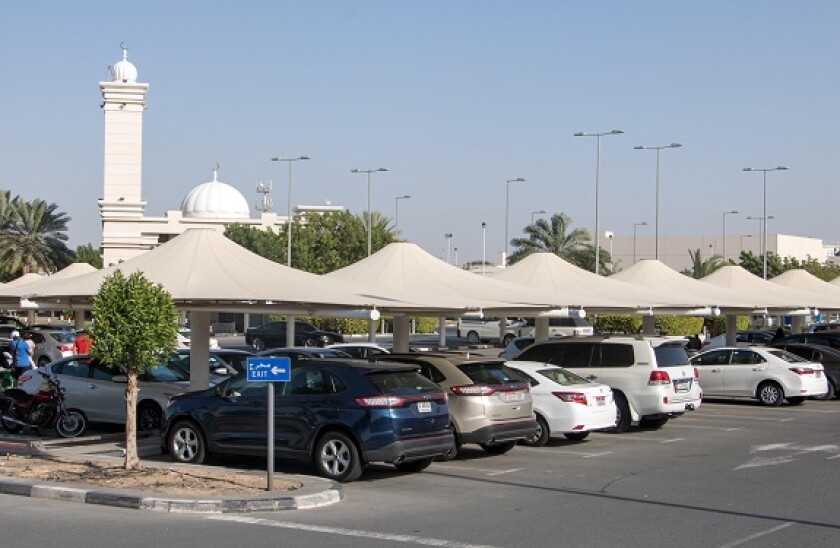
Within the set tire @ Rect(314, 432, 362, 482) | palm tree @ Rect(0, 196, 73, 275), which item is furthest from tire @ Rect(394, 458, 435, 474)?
palm tree @ Rect(0, 196, 73, 275)

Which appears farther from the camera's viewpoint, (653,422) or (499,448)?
(653,422)

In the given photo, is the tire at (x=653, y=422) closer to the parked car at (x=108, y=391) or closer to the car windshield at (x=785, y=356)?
the car windshield at (x=785, y=356)

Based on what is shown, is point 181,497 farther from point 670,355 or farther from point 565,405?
point 670,355

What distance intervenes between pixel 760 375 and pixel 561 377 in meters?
10.5

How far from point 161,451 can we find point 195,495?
4.87 metres

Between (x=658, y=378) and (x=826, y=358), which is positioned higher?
(x=826, y=358)

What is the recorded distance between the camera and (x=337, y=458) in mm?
15867

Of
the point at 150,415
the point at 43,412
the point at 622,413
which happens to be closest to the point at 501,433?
the point at 622,413

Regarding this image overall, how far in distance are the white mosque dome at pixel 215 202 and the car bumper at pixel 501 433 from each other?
246ft

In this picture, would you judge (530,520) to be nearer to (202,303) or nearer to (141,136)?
(202,303)

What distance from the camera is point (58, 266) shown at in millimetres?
71938

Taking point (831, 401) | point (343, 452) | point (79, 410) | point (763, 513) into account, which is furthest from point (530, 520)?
point (831, 401)

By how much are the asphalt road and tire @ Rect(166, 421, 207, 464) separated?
4.73 ft

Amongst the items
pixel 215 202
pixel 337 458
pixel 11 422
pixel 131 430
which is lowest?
pixel 11 422
